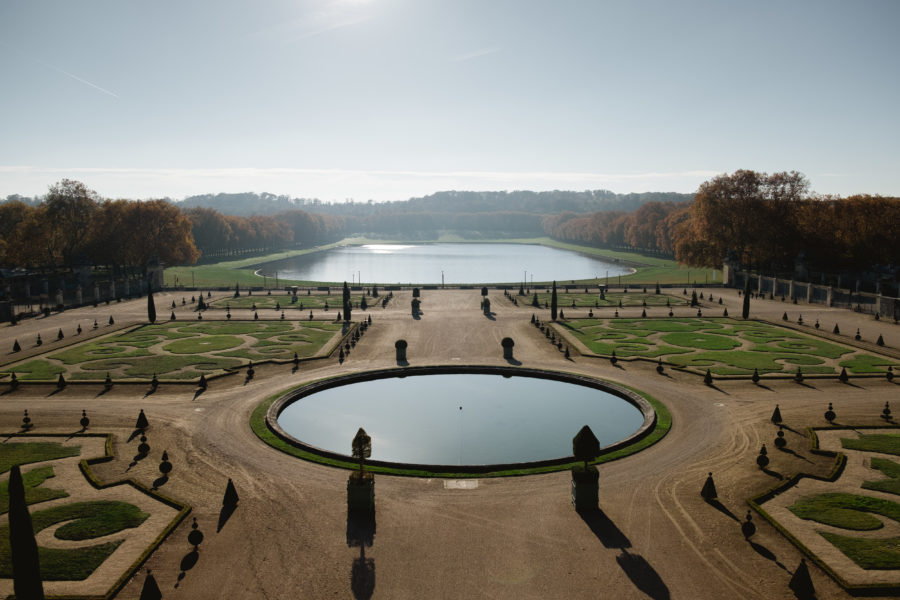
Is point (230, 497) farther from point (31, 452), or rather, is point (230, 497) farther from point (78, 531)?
point (31, 452)

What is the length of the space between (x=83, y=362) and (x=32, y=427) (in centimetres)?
1759

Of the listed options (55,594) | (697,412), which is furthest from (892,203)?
(55,594)

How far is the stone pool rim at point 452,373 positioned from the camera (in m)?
26.9

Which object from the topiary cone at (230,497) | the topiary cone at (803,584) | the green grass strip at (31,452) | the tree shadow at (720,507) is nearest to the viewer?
the topiary cone at (803,584)

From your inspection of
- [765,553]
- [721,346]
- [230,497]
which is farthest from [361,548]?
[721,346]

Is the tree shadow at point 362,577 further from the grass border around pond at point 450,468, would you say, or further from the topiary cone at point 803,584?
the topiary cone at point 803,584

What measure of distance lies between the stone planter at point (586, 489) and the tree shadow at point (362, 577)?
811 cm

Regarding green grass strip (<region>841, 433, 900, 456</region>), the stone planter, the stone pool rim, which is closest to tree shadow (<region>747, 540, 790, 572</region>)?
the stone planter

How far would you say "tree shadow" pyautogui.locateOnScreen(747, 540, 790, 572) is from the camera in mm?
19234

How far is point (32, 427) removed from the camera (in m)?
32.3

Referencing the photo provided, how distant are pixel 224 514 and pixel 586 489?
538 inches

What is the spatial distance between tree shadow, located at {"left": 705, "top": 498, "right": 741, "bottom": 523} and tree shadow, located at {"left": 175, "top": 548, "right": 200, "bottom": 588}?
61.2ft

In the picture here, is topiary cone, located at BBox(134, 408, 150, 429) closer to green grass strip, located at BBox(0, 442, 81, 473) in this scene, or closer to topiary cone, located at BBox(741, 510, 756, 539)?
green grass strip, located at BBox(0, 442, 81, 473)

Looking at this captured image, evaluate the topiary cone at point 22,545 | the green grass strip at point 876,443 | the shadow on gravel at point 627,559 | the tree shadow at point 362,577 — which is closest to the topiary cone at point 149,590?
the topiary cone at point 22,545
